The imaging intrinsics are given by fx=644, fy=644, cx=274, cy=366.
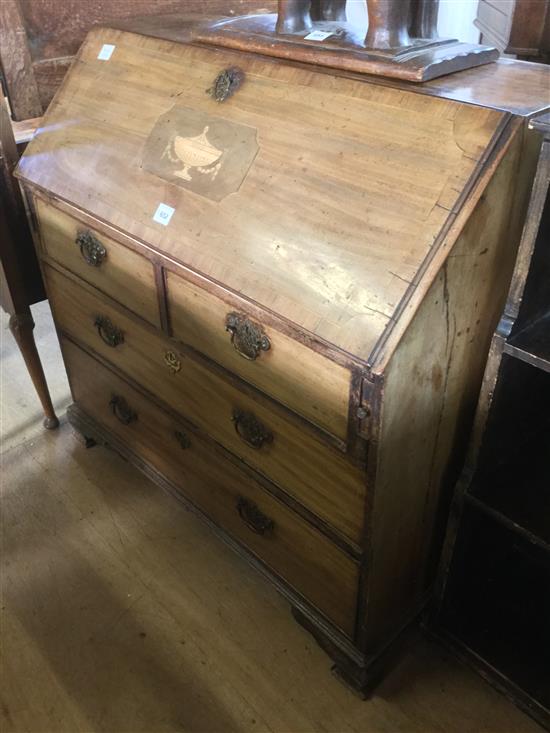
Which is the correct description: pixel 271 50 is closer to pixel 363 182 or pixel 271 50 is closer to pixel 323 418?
pixel 363 182

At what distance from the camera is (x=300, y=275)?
3.24 feet

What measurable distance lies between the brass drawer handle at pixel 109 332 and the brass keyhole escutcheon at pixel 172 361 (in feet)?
0.58

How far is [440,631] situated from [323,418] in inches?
27.0

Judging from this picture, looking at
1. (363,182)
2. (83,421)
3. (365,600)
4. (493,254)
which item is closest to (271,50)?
(363,182)

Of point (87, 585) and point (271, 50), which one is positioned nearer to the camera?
point (271, 50)

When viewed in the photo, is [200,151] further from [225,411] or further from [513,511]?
[513,511]

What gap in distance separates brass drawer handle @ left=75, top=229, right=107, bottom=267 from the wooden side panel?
73cm

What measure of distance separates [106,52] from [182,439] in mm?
883

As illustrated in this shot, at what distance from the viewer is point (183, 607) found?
1533 millimetres

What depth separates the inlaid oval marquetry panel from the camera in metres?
1.12

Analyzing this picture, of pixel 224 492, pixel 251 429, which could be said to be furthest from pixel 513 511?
pixel 224 492

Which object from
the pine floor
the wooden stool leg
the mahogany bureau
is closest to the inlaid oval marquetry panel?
the mahogany bureau

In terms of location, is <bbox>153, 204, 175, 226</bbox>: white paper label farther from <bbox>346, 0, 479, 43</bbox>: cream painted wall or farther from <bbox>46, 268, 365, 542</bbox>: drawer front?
<bbox>346, 0, 479, 43</bbox>: cream painted wall

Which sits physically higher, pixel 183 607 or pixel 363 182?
pixel 363 182
